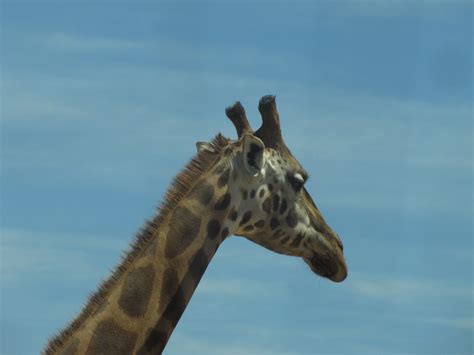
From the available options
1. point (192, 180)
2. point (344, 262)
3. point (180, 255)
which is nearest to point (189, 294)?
point (180, 255)

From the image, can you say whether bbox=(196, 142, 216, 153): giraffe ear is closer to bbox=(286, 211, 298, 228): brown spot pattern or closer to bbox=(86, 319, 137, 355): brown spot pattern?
bbox=(286, 211, 298, 228): brown spot pattern

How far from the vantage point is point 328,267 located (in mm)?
16875

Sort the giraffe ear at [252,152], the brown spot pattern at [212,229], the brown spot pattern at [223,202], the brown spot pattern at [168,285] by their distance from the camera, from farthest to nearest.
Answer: the giraffe ear at [252,152]
the brown spot pattern at [223,202]
the brown spot pattern at [212,229]
the brown spot pattern at [168,285]

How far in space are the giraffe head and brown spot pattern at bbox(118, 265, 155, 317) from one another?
1.58m

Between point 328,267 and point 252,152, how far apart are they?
92.8 inches

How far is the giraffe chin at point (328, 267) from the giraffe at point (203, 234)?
0.6 inches

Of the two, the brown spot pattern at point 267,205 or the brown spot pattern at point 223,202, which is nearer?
the brown spot pattern at point 223,202

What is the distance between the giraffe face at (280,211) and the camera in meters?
15.6

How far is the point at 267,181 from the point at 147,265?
92.3 inches

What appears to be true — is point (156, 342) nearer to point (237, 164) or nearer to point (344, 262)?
point (237, 164)

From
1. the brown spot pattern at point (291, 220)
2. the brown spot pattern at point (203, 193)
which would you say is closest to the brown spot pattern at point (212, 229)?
the brown spot pattern at point (203, 193)

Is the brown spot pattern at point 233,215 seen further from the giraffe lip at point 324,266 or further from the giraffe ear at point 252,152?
the giraffe lip at point 324,266

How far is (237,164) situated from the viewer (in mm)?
15578

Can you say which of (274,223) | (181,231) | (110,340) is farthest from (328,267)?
(110,340)
